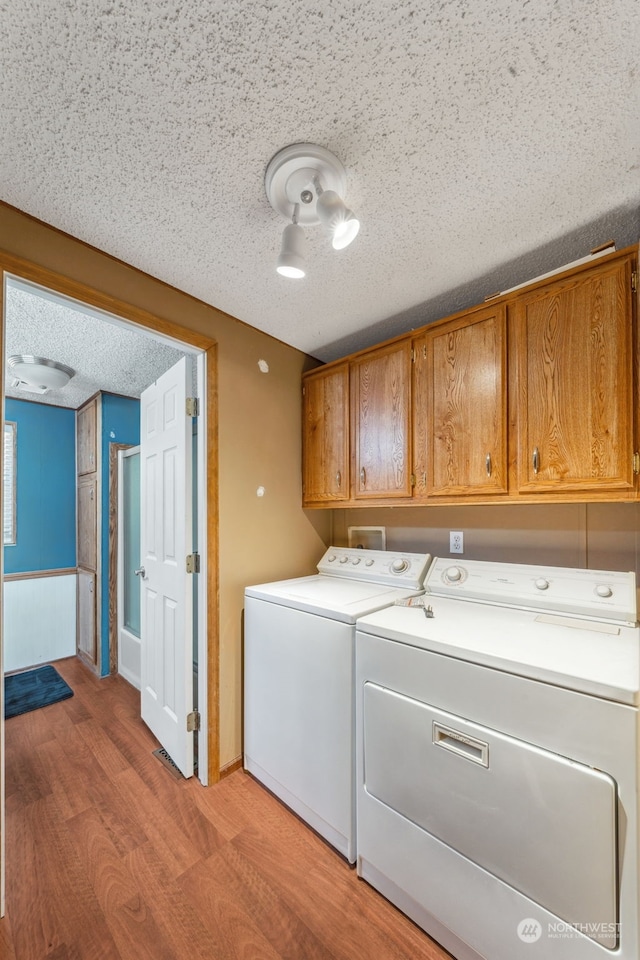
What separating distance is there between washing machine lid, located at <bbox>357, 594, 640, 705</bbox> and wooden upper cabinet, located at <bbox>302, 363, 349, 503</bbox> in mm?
887

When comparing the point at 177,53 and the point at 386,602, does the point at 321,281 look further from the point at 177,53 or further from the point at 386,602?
the point at 386,602

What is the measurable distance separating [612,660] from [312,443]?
1.75m

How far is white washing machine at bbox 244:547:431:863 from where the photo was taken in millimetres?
1500

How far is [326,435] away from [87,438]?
8.14 ft

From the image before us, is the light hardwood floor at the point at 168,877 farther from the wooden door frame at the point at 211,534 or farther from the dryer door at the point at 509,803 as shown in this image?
the dryer door at the point at 509,803

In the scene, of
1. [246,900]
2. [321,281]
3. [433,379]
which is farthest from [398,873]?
[321,281]

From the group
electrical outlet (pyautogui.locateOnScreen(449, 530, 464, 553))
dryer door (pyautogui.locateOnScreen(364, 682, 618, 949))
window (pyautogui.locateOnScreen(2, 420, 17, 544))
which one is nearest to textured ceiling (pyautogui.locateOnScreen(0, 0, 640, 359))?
electrical outlet (pyautogui.locateOnScreen(449, 530, 464, 553))

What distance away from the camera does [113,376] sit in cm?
290

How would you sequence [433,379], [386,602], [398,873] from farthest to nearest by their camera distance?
Result: [433,379] → [386,602] → [398,873]

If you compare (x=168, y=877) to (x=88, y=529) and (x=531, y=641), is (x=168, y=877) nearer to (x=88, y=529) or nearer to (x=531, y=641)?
(x=531, y=641)

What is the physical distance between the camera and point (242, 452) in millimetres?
2094

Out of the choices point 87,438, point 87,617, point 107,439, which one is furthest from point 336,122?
point 87,617

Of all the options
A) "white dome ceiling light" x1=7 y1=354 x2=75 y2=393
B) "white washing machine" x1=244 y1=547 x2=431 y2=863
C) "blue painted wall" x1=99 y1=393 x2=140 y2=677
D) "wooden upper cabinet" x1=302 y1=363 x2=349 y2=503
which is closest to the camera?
"white washing machine" x1=244 y1=547 x2=431 y2=863

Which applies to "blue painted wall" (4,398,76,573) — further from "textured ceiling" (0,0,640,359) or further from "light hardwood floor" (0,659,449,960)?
"textured ceiling" (0,0,640,359)
